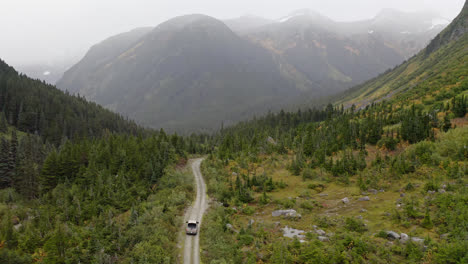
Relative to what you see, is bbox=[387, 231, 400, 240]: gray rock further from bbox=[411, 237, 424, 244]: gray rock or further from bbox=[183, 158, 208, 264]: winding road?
bbox=[183, 158, 208, 264]: winding road

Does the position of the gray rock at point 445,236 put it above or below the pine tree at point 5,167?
above

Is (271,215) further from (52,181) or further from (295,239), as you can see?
(52,181)

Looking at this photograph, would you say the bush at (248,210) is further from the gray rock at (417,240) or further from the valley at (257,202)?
the gray rock at (417,240)

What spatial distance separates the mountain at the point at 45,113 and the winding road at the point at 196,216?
81.5 m

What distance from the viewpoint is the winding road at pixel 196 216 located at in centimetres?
2903

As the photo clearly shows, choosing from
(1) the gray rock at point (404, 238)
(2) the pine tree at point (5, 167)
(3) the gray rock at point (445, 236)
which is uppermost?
(3) the gray rock at point (445, 236)

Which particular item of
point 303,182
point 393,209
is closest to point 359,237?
point 393,209

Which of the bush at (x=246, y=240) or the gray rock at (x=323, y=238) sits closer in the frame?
the gray rock at (x=323, y=238)

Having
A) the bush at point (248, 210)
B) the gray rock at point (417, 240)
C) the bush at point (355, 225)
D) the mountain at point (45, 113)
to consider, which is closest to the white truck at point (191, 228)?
the bush at point (248, 210)

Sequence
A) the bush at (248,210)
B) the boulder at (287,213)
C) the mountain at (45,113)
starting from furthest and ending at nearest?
1. the mountain at (45,113)
2. the bush at (248,210)
3. the boulder at (287,213)

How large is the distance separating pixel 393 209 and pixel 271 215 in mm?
16814

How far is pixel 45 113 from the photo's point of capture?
151375mm

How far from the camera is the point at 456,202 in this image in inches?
1133

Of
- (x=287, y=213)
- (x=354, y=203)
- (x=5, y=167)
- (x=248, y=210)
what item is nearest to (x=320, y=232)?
(x=287, y=213)
